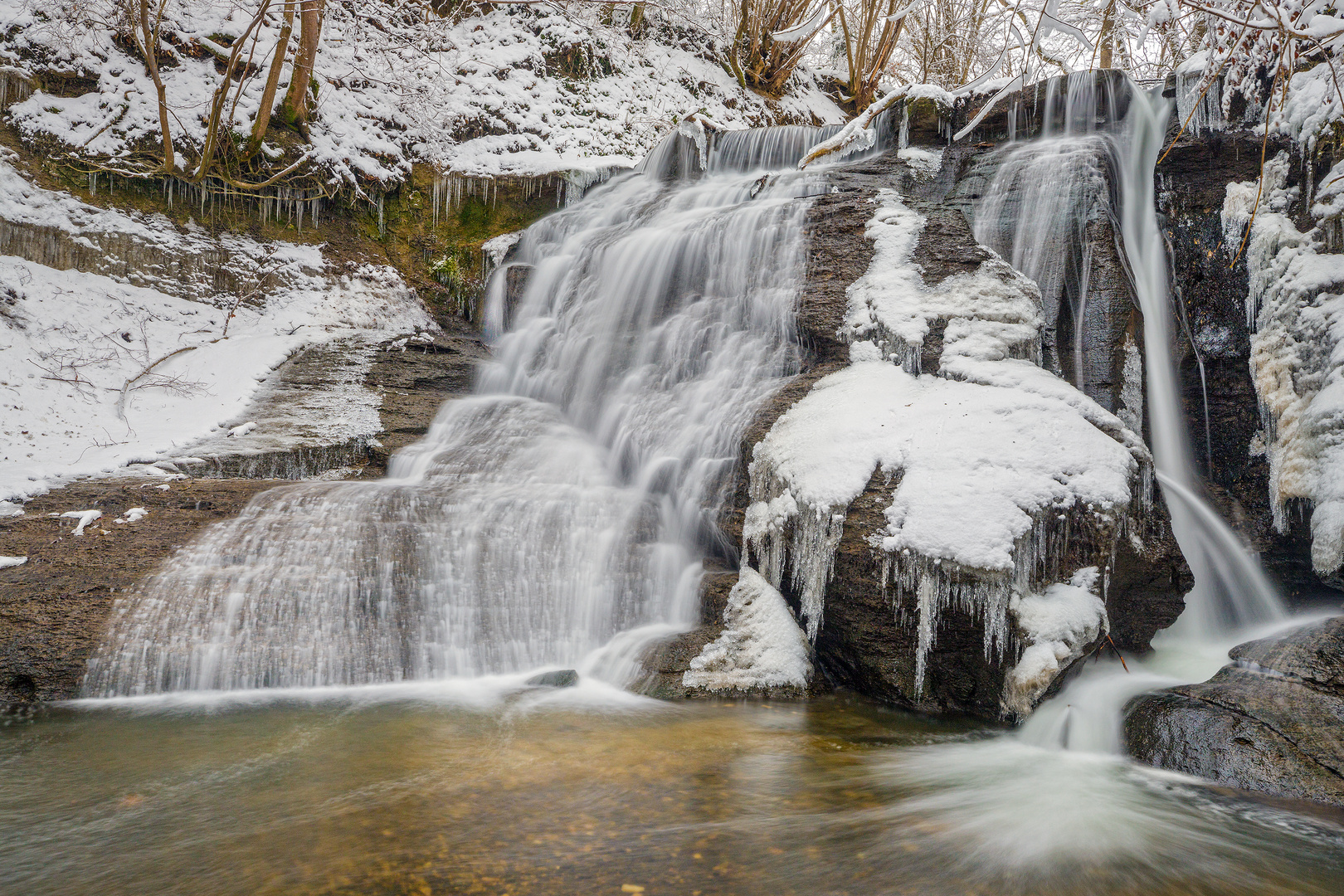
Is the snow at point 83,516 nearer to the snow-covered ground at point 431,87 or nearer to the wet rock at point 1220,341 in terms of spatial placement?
the snow-covered ground at point 431,87

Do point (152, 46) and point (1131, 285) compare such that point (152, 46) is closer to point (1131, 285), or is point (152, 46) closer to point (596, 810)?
point (596, 810)

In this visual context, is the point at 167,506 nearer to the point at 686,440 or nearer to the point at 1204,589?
the point at 686,440

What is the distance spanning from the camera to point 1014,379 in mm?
4914

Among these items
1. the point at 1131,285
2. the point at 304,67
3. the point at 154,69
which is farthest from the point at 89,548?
the point at 1131,285

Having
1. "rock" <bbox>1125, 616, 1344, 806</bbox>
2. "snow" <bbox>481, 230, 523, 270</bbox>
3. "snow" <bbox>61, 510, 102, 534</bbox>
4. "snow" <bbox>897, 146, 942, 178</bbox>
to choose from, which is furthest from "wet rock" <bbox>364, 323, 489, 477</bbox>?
"rock" <bbox>1125, 616, 1344, 806</bbox>

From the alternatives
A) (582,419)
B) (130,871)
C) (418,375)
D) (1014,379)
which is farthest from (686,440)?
(130,871)

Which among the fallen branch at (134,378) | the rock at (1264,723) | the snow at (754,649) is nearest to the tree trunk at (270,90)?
the fallen branch at (134,378)

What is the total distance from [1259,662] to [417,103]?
1153cm

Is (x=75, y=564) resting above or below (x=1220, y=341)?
below

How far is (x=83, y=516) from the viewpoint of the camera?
15.7 ft

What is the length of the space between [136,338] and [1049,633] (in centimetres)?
847

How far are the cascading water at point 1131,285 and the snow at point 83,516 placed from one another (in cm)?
578

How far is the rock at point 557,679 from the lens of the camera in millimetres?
4500

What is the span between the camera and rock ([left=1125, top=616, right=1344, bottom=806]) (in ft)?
10.3
